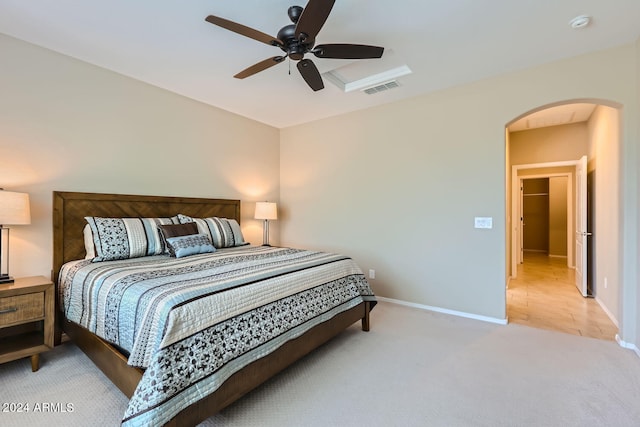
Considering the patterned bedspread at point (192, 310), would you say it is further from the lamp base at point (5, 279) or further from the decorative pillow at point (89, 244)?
the lamp base at point (5, 279)

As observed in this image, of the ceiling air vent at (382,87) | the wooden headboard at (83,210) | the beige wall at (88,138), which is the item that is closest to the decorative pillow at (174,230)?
the wooden headboard at (83,210)

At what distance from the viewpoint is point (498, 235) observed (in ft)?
10.8

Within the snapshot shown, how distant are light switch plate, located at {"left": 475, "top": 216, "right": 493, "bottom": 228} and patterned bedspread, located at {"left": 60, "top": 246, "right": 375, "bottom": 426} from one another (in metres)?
1.74

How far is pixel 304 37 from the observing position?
198 cm

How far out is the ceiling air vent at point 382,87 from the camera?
343 centimetres

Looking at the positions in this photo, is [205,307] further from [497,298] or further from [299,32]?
[497,298]

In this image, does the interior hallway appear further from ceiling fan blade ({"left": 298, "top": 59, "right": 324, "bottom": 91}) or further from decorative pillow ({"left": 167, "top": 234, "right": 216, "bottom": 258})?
decorative pillow ({"left": 167, "top": 234, "right": 216, "bottom": 258})

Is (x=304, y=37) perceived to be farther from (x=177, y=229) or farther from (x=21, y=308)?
(x=21, y=308)

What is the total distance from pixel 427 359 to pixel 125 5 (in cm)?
355

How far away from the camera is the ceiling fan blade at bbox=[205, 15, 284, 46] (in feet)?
6.19

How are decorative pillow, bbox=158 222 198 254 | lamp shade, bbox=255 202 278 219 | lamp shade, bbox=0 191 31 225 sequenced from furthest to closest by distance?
lamp shade, bbox=255 202 278 219
decorative pillow, bbox=158 222 198 254
lamp shade, bbox=0 191 31 225

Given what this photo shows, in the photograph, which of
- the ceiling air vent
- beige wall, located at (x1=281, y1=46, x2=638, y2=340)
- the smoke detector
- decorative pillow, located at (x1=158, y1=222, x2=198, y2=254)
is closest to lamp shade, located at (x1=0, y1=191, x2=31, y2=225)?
decorative pillow, located at (x1=158, y1=222, x2=198, y2=254)

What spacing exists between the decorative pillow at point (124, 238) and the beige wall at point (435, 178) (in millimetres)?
2422

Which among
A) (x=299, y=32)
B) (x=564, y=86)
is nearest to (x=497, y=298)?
(x=564, y=86)
